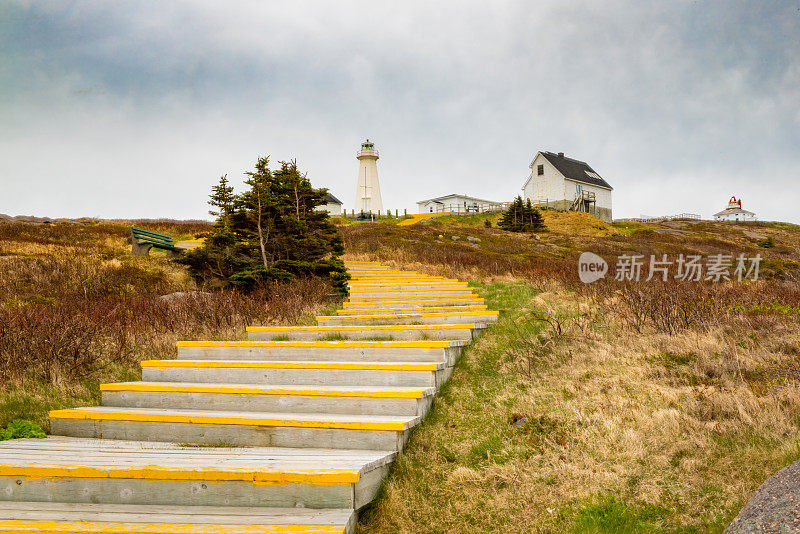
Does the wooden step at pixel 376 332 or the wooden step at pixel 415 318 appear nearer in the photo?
the wooden step at pixel 376 332

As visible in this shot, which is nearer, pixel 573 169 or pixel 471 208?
pixel 573 169

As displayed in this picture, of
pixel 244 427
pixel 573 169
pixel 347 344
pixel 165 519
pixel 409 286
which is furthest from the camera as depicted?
pixel 573 169

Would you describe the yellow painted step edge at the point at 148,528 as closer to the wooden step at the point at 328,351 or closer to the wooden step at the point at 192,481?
the wooden step at the point at 192,481

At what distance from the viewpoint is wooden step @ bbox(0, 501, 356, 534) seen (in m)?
2.48

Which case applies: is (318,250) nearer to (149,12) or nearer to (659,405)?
(149,12)

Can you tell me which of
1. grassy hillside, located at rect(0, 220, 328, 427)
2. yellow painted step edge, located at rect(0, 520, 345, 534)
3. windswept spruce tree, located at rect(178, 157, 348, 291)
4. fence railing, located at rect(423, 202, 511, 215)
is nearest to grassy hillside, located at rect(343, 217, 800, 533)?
yellow painted step edge, located at rect(0, 520, 345, 534)

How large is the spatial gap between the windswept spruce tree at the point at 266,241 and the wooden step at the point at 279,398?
5.40 m

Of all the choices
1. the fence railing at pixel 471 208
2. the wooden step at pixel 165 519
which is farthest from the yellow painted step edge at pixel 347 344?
the fence railing at pixel 471 208

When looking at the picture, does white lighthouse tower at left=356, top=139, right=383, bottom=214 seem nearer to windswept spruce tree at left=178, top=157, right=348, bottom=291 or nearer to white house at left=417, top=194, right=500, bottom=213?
white house at left=417, top=194, right=500, bottom=213

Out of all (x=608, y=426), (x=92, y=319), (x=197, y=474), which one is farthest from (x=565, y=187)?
(x=197, y=474)

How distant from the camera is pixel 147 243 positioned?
17516mm

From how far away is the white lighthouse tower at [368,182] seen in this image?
171ft

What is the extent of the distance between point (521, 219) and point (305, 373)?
112ft

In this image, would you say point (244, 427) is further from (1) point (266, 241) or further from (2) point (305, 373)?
(1) point (266, 241)
